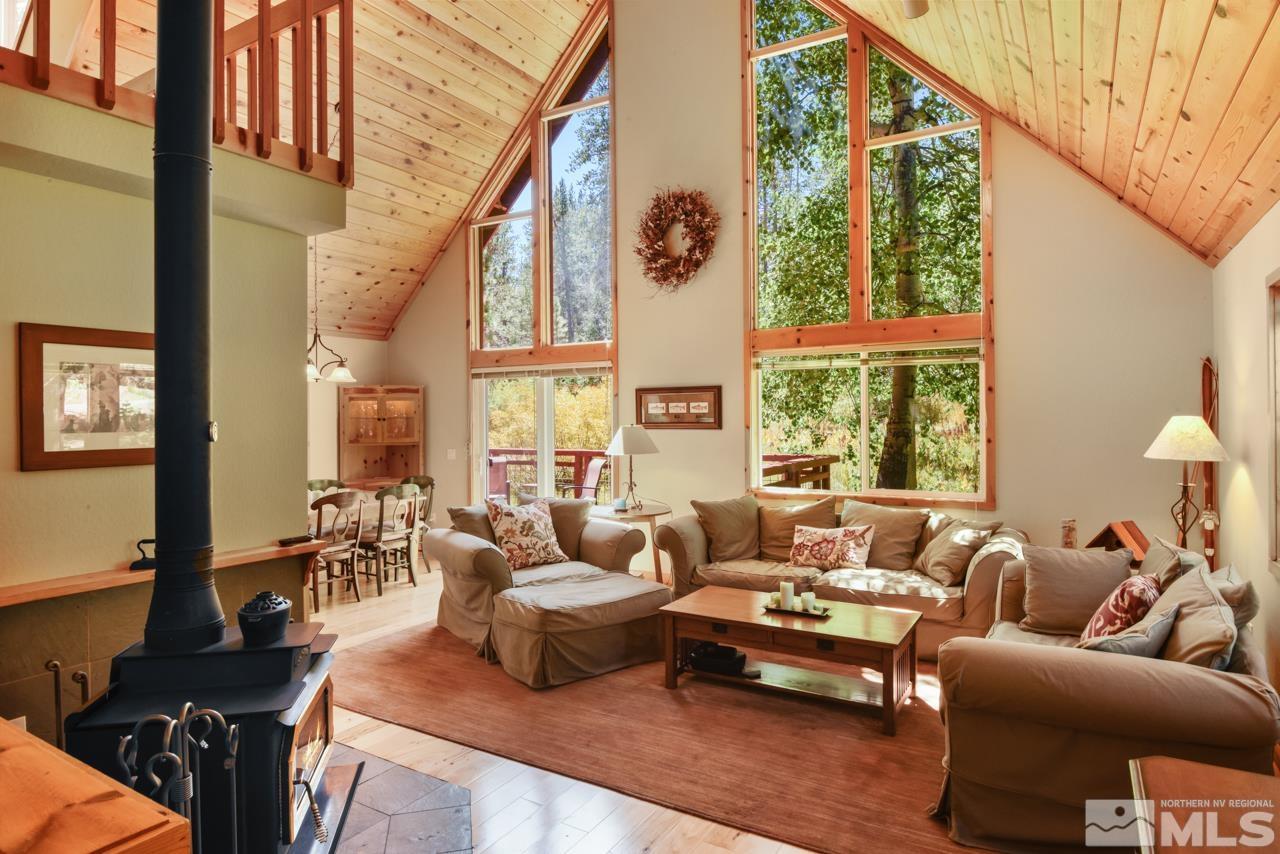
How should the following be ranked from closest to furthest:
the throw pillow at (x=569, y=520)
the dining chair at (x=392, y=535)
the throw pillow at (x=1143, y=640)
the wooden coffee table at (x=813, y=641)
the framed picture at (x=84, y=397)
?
1. the throw pillow at (x=1143, y=640)
2. the framed picture at (x=84, y=397)
3. the wooden coffee table at (x=813, y=641)
4. the throw pillow at (x=569, y=520)
5. the dining chair at (x=392, y=535)

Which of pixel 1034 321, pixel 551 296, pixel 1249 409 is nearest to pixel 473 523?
pixel 551 296

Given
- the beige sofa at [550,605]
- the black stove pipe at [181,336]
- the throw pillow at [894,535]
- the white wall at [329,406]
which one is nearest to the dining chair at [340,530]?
the beige sofa at [550,605]

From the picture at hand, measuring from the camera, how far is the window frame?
22.6ft

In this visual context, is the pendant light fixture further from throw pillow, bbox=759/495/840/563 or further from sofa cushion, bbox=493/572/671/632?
throw pillow, bbox=759/495/840/563

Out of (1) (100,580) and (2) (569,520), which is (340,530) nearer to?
(2) (569,520)

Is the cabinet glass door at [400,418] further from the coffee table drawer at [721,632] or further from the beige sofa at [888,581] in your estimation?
the coffee table drawer at [721,632]

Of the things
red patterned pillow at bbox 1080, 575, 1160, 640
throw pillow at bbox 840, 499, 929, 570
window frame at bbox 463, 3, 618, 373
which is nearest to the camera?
red patterned pillow at bbox 1080, 575, 1160, 640

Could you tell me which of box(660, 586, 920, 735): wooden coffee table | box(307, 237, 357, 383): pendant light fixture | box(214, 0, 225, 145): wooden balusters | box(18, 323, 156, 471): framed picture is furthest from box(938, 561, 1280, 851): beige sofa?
box(307, 237, 357, 383): pendant light fixture

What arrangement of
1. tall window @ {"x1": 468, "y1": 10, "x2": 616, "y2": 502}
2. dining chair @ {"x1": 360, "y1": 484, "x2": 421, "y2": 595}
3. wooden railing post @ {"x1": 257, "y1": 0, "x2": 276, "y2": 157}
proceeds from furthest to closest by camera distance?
tall window @ {"x1": 468, "y1": 10, "x2": 616, "y2": 502}
dining chair @ {"x1": 360, "y1": 484, "x2": 421, "y2": 595}
wooden railing post @ {"x1": 257, "y1": 0, "x2": 276, "y2": 157}

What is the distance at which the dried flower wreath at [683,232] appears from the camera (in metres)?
6.27

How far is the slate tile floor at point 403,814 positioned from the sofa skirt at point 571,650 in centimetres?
96

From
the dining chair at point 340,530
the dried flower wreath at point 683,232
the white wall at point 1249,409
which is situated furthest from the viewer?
the dried flower wreath at point 683,232

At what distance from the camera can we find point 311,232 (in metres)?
3.50

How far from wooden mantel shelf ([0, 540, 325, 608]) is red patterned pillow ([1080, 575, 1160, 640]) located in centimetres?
343
